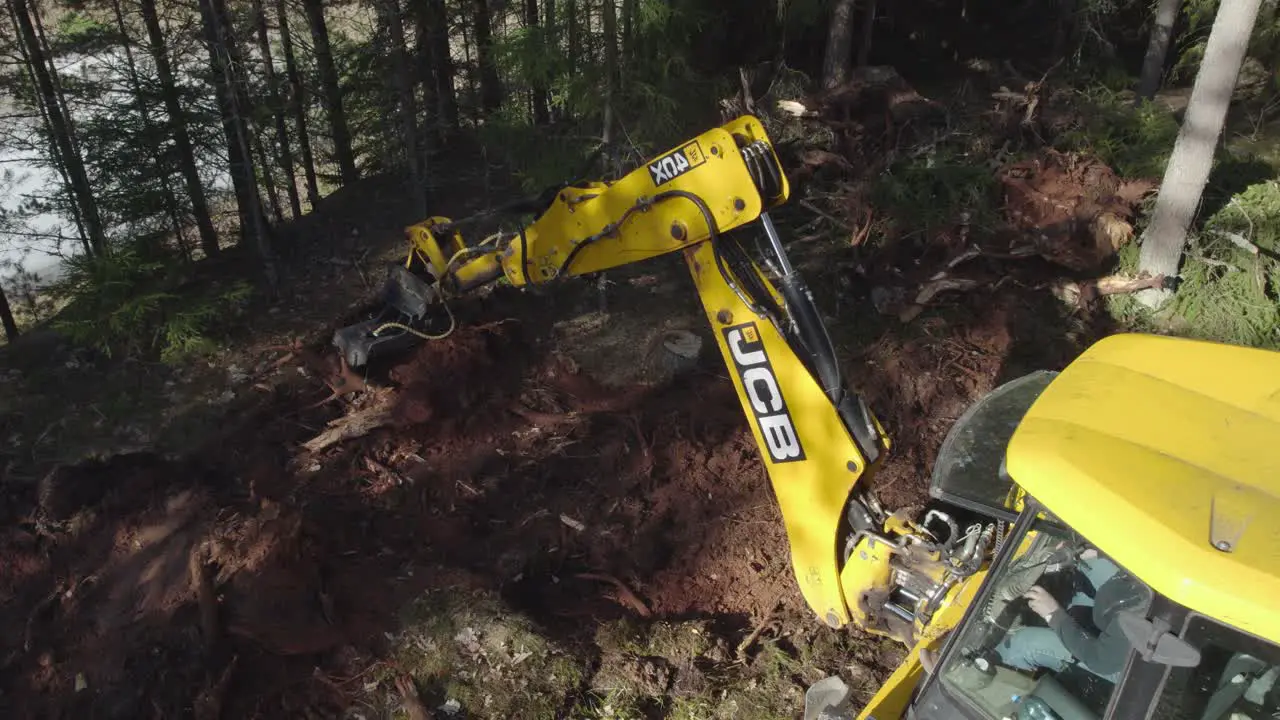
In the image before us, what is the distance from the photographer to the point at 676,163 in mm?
4289

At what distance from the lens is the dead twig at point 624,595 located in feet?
17.6

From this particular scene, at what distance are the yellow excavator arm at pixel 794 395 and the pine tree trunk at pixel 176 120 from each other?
328 inches

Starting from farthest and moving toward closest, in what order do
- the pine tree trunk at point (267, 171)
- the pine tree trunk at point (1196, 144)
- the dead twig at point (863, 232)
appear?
the pine tree trunk at point (267, 171) < the dead twig at point (863, 232) < the pine tree trunk at point (1196, 144)

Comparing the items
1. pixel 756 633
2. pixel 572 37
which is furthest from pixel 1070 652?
pixel 572 37

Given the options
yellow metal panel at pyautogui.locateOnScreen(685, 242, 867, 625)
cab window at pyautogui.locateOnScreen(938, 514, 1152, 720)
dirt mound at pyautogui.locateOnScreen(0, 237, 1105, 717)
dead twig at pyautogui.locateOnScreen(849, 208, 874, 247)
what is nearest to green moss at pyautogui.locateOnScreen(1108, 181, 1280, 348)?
dirt mound at pyautogui.locateOnScreen(0, 237, 1105, 717)

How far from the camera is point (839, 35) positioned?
1087cm

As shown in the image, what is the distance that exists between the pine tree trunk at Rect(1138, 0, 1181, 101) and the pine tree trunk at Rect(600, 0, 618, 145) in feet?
25.9

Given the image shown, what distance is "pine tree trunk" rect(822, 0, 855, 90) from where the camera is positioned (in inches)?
422

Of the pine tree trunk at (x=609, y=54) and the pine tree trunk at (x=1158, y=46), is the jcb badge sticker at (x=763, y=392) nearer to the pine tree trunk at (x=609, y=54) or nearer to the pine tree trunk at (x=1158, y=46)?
the pine tree trunk at (x=609, y=54)

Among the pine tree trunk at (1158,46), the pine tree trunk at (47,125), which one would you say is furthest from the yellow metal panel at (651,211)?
the pine tree trunk at (1158,46)

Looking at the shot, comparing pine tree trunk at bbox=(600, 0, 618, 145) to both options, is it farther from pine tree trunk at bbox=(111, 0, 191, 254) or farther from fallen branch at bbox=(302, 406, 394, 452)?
pine tree trunk at bbox=(111, 0, 191, 254)

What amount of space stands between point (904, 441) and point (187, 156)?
948cm

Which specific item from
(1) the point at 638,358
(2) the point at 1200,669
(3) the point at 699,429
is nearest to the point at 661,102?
(1) the point at 638,358

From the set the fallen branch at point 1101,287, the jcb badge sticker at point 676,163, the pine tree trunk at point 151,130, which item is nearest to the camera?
the jcb badge sticker at point 676,163
